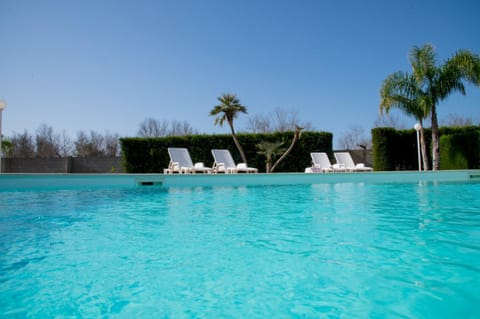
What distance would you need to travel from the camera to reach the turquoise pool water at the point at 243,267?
1.45m

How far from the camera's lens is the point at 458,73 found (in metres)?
13.3

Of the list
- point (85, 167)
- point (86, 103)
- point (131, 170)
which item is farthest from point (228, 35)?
point (85, 167)

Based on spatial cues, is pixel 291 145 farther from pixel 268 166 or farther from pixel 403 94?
pixel 403 94

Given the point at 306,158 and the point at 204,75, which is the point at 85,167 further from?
the point at 306,158

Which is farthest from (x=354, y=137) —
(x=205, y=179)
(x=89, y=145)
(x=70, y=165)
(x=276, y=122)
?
(x=205, y=179)

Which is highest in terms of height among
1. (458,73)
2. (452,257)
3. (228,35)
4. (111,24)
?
(228,35)

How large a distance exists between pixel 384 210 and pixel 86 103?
65.5 ft

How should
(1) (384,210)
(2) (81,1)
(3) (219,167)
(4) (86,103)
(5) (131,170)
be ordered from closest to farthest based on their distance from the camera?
(1) (384,210) < (2) (81,1) < (3) (219,167) < (5) (131,170) < (4) (86,103)

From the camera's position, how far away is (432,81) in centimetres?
1375

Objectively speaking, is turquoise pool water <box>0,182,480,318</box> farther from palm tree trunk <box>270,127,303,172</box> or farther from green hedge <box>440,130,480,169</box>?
green hedge <box>440,130,480,169</box>

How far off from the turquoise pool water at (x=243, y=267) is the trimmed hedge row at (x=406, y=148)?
12.1 meters

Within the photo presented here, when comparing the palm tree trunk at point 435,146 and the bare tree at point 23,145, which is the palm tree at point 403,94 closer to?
the palm tree trunk at point 435,146

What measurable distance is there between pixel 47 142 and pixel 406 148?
34.3 m

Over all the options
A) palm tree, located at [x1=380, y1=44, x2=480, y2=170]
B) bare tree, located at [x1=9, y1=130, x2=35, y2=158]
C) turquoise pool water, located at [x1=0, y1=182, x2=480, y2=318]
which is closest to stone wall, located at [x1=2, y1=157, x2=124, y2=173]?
bare tree, located at [x1=9, y1=130, x2=35, y2=158]
